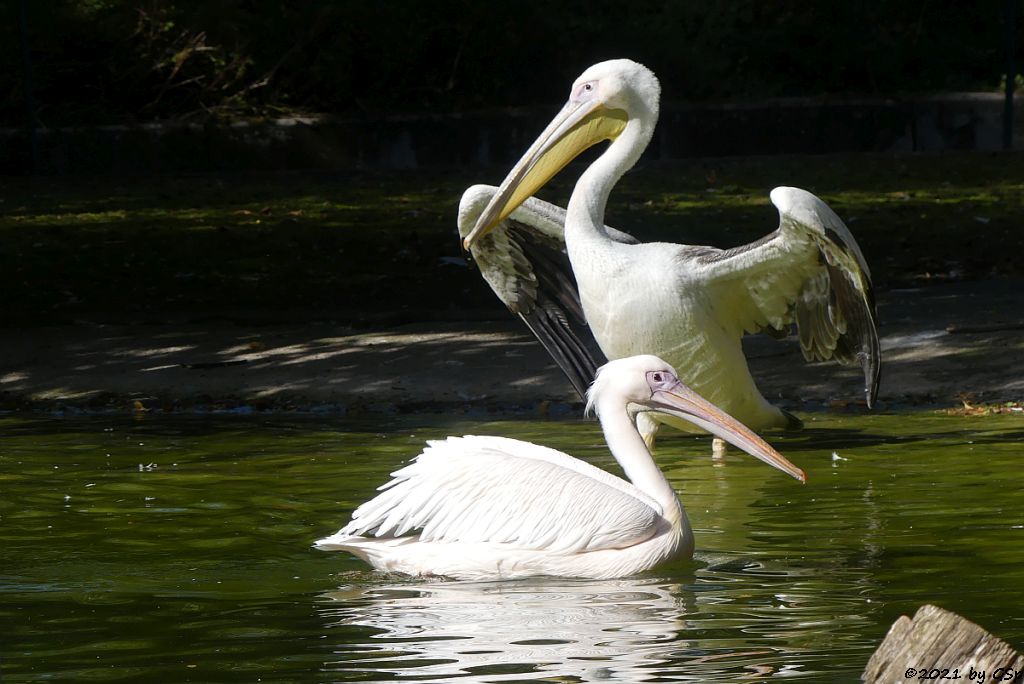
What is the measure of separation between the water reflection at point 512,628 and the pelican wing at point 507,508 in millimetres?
135

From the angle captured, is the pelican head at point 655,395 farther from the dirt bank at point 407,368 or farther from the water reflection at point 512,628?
the dirt bank at point 407,368

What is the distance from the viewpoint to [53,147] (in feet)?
49.7

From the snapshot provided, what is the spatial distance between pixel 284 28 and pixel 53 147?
88.7 inches

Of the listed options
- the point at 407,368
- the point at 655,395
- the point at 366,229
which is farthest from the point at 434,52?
the point at 655,395

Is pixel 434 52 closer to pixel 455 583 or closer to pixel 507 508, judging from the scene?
pixel 507 508

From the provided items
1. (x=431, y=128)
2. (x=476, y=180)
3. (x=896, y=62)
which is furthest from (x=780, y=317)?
(x=896, y=62)

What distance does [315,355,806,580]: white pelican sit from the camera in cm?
492

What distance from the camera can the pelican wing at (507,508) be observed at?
4.94 meters

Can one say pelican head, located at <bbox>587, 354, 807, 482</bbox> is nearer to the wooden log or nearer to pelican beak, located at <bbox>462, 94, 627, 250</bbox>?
pelican beak, located at <bbox>462, 94, 627, 250</bbox>

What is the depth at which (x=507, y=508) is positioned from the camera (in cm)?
498

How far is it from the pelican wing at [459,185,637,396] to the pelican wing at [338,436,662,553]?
211 cm

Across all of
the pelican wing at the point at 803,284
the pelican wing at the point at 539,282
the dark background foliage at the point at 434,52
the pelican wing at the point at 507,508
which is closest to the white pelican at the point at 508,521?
the pelican wing at the point at 507,508

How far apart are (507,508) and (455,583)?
25cm

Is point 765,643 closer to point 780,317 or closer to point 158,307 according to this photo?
point 780,317
